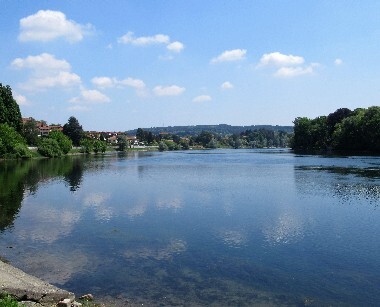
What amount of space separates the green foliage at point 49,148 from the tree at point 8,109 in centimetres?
984

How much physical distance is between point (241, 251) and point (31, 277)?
395 inches

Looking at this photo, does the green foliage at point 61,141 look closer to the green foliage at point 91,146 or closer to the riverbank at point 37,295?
the green foliage at point 91,146

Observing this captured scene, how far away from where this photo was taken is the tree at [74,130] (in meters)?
165

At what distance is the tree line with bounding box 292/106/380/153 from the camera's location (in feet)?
375

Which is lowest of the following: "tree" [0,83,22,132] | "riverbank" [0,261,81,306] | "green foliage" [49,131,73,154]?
"riverbank" [0,261,81,306]

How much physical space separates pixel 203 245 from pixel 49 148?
10557 cm

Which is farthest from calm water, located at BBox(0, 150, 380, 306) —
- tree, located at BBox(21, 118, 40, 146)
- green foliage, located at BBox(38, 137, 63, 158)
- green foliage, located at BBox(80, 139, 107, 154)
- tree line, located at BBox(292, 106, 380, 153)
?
green foliage, located at BBox(80, 139, 107, 154)

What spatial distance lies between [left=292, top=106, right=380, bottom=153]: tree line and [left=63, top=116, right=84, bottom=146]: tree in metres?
92.8

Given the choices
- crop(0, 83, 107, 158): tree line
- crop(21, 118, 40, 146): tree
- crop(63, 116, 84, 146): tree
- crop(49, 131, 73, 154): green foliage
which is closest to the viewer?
crop(0, 83, 107, 158): tree line

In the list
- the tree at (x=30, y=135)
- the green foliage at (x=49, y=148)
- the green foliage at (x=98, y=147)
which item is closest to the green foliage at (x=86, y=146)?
the green foliage at (x=98, y=147)

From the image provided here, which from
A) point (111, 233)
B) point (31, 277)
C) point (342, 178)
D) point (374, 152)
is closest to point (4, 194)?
point (111, 233)

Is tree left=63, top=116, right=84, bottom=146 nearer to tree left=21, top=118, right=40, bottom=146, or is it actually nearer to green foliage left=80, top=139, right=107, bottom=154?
A: green foliage left=80, top=139, right=107, bottom=154

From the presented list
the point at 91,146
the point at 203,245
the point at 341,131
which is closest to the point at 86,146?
the point at 91,146

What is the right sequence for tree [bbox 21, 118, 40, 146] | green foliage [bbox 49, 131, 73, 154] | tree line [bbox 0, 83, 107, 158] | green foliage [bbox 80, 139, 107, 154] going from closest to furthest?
1. tree line [bbox 0, 83, 107, 158]
2. green foliage [bbox 49, 131, 73, 154]
3. tree [bbox 21, 118, 40, 146]
4. green foliage [bbox 80, 139, 107, 154]
